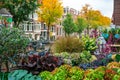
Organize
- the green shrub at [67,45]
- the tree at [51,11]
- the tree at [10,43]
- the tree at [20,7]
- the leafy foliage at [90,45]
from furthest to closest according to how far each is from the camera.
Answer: the tree at [51,11]
the tree at [20,7]
the leafy foliage at [90,45]
the green shrub at [67,45]
the tree at [10,43]

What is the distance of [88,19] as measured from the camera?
103m

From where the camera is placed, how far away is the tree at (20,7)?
5650cm

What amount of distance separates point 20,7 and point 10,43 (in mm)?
47396

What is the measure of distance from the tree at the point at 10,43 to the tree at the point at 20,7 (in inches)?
1812

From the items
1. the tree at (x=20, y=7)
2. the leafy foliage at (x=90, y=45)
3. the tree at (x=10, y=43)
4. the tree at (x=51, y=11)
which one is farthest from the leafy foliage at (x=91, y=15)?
the tree at (x=10, y=43)

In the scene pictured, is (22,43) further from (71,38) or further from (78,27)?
(78,27)

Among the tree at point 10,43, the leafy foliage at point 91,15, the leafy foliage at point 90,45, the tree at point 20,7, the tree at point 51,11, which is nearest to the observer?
the tree at point 10,43

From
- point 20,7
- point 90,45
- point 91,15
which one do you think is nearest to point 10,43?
point 90,45

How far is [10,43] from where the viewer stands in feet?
32.4

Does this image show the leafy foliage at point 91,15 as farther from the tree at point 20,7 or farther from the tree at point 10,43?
the tree at point 10,43

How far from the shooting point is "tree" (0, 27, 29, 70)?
983 centimetres

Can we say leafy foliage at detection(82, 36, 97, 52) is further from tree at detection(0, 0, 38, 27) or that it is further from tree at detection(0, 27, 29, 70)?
tree at detection(0, 0, 38, 27)

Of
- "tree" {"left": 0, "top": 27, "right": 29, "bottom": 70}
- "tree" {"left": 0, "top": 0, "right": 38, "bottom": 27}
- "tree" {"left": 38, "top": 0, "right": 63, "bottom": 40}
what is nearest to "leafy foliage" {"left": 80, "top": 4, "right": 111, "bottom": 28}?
"tree" {"left": 38, "top": 0, "right": 63, "bottom": 40}

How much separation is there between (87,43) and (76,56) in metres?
5.27
